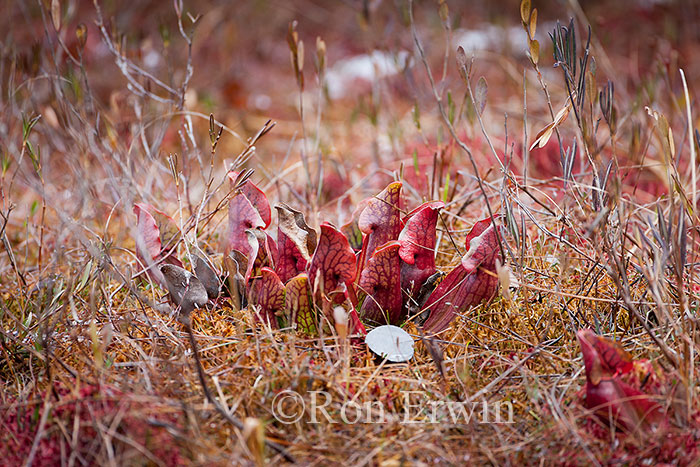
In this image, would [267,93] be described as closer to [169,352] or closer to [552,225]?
[552,225]

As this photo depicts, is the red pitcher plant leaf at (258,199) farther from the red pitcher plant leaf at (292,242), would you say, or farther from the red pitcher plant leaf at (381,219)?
the red pitcher plant leaf at (381,219)

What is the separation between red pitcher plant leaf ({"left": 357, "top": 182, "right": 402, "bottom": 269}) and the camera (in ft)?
4.97

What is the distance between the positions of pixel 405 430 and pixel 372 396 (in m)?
0.13

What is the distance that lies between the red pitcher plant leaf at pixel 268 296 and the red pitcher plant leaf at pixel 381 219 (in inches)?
10.8

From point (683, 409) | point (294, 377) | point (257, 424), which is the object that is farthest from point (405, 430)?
point (683, 409)

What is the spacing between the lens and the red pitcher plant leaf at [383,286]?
1410 mm

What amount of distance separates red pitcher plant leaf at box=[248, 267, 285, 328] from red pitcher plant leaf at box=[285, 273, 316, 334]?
0.11 feet

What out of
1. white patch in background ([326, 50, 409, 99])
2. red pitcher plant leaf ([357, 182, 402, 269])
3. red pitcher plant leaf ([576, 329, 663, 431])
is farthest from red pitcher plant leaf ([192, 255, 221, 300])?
white patch in background ([326, 50, 409, 99])

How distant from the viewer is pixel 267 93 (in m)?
5.23

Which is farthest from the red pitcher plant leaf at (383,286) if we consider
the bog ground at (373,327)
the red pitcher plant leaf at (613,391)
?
the red pitcher plant leaf at (613,391)

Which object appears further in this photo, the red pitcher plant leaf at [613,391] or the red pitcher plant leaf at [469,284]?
the red pitcher plant leaf at [469,284]

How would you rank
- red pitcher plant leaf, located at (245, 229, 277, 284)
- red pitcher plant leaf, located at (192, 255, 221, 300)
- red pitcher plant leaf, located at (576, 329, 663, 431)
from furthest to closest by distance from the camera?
1. red pitcher plant leaf, located at (192, 255, 221, 300)
2. red pitcher plant leaf, located at (245, 229, 277, 284)
3. red pitcher plant leaf, located at (576, 329, 663, 431)

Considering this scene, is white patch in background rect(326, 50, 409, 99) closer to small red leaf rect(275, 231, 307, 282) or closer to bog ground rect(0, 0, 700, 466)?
bog ground rect(0, 0, 700, 466)

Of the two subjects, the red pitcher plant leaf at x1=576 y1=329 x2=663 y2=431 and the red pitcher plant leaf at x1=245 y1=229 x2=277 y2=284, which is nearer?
the red pitcher plant leaf at x1=576 y1=329 x2=663 y2=431
